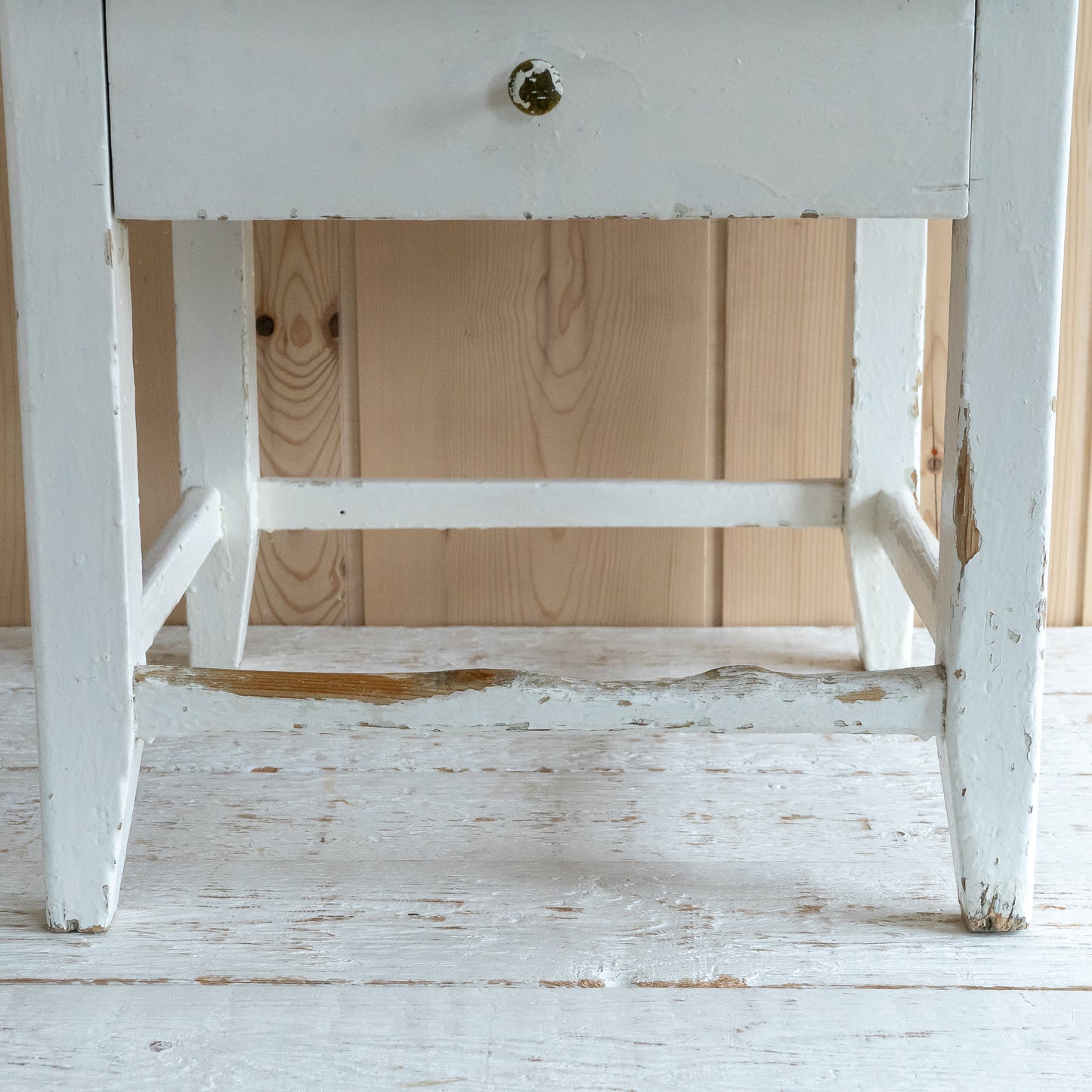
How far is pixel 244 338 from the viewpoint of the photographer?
115cm

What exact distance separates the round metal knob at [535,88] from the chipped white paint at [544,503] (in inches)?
20.4

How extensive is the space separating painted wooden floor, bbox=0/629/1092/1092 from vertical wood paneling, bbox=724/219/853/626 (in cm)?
31

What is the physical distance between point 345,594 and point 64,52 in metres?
0.75

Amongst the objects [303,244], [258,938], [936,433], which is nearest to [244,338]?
[303,244]

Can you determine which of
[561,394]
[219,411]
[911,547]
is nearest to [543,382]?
[561,394]

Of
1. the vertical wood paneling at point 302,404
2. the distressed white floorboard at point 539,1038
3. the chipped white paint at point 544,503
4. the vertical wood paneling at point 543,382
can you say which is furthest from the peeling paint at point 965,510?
the vertical wood paneling at point 302,404

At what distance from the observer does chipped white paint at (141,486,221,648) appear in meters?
0.84

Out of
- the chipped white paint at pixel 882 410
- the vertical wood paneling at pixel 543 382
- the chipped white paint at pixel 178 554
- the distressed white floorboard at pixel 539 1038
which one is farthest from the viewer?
the vertical wood paneling at pixel 543 382

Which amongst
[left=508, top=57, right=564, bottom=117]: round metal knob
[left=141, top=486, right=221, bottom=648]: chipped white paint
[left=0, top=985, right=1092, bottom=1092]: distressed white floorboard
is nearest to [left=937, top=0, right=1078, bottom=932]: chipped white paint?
[left=0, top=985, right=1092, bottom=1092]: distressed white floorboard

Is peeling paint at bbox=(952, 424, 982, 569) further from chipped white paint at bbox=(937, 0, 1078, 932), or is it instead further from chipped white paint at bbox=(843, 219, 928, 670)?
chipped white paint at bbox=(843, 219, 928, 670)

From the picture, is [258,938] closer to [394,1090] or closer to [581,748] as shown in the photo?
[394,1090]

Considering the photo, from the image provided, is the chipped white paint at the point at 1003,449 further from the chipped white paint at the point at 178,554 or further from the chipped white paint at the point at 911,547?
the chipped white paint at the point at 178,554

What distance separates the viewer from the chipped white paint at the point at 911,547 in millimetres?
902

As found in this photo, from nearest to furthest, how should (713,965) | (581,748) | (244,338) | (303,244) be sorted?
(713,965)
(581,748)
(244,338)
(303,244)
